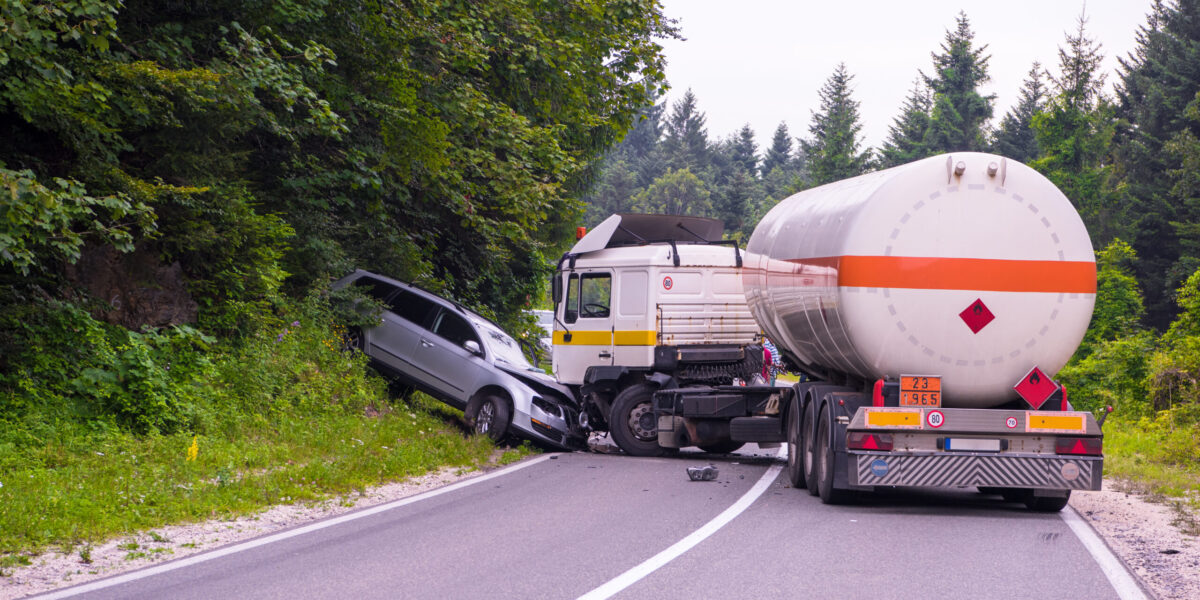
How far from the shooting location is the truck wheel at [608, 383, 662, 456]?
53.5ft

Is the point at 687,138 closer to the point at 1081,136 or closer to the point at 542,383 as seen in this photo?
the point at 1081,136

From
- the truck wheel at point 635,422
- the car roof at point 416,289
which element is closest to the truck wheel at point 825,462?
the truck wheel at point 635,422

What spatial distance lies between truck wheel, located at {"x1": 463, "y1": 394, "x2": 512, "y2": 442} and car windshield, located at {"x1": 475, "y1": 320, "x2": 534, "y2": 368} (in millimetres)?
746

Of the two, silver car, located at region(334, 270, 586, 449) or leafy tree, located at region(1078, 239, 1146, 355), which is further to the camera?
leafy tree, located at region(1078, 239, 1146, 355)

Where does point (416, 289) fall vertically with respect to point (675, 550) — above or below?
above

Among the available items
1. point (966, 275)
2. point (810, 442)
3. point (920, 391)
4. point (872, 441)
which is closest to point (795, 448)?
point (810, 442)

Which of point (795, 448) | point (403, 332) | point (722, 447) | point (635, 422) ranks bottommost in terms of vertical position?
point (722, 447)

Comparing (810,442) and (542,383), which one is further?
(542,383)

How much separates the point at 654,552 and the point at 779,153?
152650 mm

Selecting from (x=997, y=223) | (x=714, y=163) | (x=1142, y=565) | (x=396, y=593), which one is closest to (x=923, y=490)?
(x=997, y=223)

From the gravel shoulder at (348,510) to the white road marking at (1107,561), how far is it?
0.09 metres

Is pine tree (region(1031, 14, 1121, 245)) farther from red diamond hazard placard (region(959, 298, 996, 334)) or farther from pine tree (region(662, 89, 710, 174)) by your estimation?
pine tree (region(662, 89, 710, 174))

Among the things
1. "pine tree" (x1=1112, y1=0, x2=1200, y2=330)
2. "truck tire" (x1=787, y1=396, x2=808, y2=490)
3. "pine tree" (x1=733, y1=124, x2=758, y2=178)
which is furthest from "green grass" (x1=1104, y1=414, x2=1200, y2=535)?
"pine tree" (x1=733, y1=124, x2=758, y2=178)

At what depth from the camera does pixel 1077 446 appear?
10.6 metres
